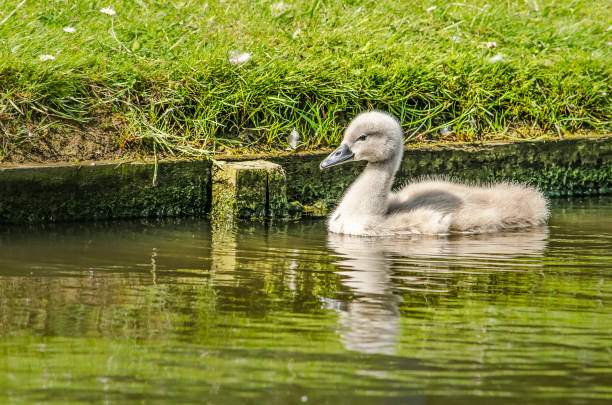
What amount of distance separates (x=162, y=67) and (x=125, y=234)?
6.17 feet


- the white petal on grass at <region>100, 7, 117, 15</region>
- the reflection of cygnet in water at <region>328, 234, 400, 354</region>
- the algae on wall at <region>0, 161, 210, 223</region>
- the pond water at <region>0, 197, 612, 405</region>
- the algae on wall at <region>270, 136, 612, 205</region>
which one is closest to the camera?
the pond water at <region>0, 197, 612, 405</region>

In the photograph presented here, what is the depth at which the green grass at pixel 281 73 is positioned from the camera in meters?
7.73

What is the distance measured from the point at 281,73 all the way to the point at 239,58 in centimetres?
44

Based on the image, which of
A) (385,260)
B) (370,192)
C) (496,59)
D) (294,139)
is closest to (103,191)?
(294,139)

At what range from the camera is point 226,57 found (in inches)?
329

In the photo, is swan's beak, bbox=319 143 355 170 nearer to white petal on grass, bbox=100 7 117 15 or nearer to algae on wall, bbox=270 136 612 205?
algae on wall, bbox=270 136 612 205

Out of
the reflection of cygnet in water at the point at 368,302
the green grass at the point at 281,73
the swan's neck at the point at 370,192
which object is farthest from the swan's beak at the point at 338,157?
the green grass at the point at 281,73

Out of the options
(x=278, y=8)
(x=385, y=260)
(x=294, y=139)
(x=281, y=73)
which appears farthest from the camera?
(x=278, y=8)

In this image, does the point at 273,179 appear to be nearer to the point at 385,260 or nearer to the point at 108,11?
the point at 385,260

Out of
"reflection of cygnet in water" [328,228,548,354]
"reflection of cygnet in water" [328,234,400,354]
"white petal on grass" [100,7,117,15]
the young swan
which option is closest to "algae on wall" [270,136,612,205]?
the young swan

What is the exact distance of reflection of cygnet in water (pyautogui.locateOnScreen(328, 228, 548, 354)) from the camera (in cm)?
429

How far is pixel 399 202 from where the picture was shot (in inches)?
289

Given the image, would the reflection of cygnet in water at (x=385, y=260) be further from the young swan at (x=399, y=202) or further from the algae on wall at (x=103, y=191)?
the algae on wall at (x=103, y=191)

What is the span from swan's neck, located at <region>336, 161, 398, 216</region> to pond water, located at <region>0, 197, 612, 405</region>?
0.32 metres
